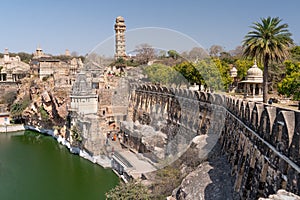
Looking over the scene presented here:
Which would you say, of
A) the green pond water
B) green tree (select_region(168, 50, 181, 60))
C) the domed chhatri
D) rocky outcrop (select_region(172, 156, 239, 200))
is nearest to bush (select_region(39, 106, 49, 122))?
the green pond water

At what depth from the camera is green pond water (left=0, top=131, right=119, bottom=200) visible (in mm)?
17047

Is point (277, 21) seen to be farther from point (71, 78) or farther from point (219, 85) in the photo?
point (71, 78)

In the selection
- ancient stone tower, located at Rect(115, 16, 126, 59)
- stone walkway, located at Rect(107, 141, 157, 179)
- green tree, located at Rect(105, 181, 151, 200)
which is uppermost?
ancient stone tower, located at Rect(115, 16, 126, 59)

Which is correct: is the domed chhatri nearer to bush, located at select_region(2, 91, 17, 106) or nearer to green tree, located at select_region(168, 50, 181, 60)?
green tree, located at select_region(168, 50, 181, 60)

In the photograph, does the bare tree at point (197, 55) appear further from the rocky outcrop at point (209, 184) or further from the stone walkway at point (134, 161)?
the rocky outcrop at point (209, 184)

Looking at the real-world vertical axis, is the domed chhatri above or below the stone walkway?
above

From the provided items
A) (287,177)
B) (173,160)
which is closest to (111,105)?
(173,160)

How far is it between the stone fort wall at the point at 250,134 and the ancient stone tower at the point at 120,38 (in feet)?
61.8

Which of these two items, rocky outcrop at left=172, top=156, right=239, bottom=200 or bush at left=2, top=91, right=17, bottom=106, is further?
bush at left=2, top=91, right=17, bottom=106

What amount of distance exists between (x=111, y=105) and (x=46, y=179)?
12750mm

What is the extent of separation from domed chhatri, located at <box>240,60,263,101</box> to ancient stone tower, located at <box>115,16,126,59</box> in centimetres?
2009

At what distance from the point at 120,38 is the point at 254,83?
26.0m

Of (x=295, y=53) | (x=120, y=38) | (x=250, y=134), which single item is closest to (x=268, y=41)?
(x=250, y=134)

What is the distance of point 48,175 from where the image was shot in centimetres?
2009
